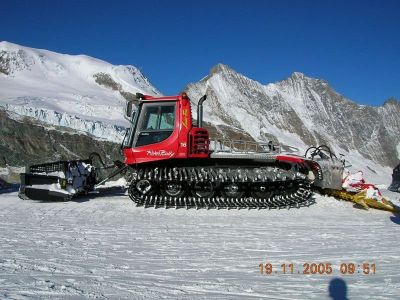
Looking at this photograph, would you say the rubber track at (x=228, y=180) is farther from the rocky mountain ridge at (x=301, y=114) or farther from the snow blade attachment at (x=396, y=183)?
the rocky mountain ridge at (x=301, y=114)

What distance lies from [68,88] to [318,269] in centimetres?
5430

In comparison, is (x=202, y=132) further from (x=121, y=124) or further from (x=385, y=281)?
(x=121, y=124)

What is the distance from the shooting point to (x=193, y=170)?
9742mm

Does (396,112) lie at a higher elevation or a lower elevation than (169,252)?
higher

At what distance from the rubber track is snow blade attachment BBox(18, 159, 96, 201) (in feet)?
5.36

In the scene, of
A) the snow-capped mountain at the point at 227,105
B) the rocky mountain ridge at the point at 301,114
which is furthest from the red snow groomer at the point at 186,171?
the rocky mountain ridge at the point at 301,114

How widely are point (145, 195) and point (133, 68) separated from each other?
71.3 meters

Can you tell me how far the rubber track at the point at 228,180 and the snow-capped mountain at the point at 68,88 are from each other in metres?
27.1

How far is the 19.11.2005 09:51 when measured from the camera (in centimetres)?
459

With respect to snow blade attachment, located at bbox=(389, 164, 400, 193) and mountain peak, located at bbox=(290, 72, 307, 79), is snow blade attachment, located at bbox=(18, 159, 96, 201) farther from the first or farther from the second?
mountain peak, located at bbox=(290, 72, 307, 79)

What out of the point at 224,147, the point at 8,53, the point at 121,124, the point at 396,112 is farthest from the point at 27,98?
the point at 396,112

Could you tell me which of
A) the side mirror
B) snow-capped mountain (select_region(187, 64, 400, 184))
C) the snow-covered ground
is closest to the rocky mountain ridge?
snow-capped mountain (select_region(187, 64, 400, 184))

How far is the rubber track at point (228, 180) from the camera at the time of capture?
944cm

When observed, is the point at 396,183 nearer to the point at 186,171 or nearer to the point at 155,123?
the point at 186,171
